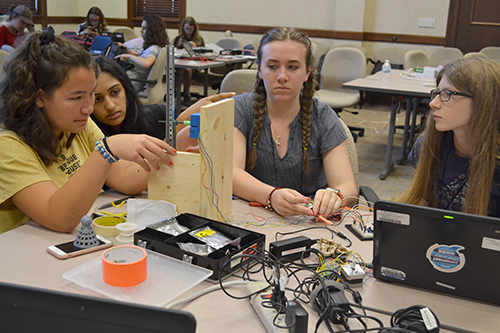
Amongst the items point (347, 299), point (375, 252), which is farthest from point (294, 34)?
point (347, 299)

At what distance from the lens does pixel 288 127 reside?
1.87 metres

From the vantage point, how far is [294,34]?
1830 millimetres

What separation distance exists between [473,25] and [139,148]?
6782 mm

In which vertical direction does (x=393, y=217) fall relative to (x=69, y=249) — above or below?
above

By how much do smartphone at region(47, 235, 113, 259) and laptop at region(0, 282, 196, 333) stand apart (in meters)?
0.62

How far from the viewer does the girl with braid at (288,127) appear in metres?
1.78

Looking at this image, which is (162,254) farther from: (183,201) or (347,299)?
(347,299)

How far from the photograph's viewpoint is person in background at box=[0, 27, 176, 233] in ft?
4.17

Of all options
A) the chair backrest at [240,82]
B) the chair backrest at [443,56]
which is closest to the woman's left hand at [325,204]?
the chair backrest at [240,82]

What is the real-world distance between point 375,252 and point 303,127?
0.85 m

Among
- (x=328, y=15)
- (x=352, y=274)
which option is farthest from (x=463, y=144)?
(x=328, y=15)

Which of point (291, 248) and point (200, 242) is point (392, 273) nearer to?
point (291, 248)

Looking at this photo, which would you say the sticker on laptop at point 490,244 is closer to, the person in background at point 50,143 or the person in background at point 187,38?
the person in background at point 50,143

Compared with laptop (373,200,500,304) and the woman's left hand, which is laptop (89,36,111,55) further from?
laptop (373,200,500,304)
